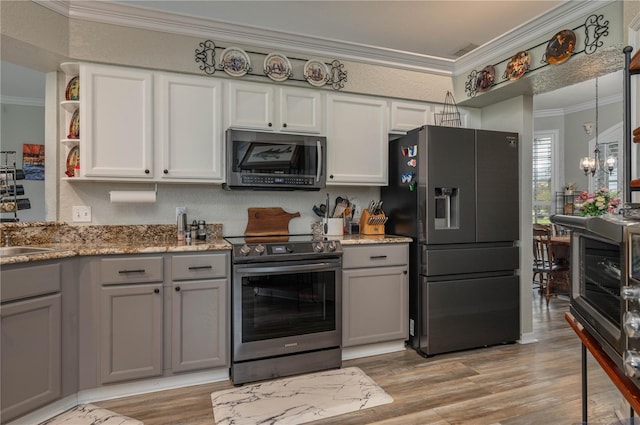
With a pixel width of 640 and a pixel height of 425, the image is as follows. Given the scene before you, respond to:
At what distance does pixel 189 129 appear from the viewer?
9.45 ft

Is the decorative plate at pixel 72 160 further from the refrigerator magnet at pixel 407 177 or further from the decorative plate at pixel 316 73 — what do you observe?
the refrigerator magnet at pixel 407 177

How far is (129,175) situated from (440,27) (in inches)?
107

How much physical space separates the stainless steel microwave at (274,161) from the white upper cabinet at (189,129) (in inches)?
5.2

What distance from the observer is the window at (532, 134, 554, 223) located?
21.4ft

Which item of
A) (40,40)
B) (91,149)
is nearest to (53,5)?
(40,40)

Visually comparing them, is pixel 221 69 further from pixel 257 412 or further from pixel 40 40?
pixel 257 412

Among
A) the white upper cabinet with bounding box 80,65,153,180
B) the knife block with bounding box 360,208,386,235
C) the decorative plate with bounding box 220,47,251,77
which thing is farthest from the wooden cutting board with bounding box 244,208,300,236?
the decorative plate with bounding box 220,47,251,77

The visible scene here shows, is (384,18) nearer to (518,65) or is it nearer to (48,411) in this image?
(518,65)

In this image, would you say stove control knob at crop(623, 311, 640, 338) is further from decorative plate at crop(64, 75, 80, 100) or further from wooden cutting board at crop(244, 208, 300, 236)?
decorative plate at crop(64, 75, 80, 100)

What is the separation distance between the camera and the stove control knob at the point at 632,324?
867mm

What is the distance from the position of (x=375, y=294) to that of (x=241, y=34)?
2335 millimetres

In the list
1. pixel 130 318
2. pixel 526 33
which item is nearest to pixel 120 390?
pixel 130 318

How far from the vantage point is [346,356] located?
9.96ft

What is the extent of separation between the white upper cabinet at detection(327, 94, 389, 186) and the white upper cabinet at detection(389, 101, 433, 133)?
0.32ft
